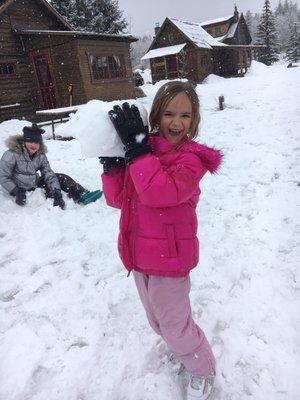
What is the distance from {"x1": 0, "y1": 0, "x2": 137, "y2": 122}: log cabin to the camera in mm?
15898

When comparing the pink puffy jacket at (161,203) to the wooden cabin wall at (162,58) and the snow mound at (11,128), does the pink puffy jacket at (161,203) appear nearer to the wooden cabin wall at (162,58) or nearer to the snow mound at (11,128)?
the snow mound at (11,128)

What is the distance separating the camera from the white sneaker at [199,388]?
227cm

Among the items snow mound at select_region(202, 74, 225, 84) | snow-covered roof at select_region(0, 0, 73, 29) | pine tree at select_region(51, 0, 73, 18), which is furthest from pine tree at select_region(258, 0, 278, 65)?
snow-covered roof at select_region(0, 0, 73, 29)

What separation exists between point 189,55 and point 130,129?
33.0 metres

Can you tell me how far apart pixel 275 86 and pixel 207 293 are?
17998 millimetres

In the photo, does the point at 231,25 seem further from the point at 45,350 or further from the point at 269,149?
the point at 45,350

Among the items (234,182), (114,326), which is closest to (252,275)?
(114,326)

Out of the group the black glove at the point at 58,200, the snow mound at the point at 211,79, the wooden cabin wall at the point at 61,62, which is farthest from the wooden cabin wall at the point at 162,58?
the black glove at the point at 58,200

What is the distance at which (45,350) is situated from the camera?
2.85 meters

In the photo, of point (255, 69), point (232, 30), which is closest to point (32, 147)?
point (255, 69)

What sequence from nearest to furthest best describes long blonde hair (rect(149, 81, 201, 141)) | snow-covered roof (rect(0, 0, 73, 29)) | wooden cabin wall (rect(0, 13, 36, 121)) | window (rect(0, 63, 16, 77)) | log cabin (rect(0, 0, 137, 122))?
long blonde hair (rect(149, 81, 201, 141)) < snow-covered roof (rect(0, 0, 73, 29)) < wooden cabin wall (rect(0, 13, 36, 121)) < window (rect(0, 63, 16, 77)) < log cabin (rect(0, 0, 137, 122))

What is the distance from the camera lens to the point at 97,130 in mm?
1823

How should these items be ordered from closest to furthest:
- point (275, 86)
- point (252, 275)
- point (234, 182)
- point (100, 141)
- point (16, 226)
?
point (100, 141) < point (252, 275) < point (16, 226) < point (234, 182) < point (275, 86)

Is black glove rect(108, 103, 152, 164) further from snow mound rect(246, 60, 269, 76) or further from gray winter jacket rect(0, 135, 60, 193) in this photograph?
snow mound rect(246, 60, 269, 76)
